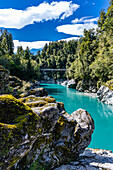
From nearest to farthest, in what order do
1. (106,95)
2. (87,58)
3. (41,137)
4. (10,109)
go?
(10,109) < (41,137) < (106,95) < (87,58)

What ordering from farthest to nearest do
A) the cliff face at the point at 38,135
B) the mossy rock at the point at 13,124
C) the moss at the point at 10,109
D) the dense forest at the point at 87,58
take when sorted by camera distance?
the dense forest at the point at 87,58
the moss at the point at 10,109
the cliff face at the point at 38,135
the mossy rock at the point at 13,124

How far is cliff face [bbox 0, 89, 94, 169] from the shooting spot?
99.7 inches

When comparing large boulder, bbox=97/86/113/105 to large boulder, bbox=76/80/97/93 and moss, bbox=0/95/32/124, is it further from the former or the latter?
moss, bbox=0/95/32/124

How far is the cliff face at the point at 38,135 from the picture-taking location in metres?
2.53

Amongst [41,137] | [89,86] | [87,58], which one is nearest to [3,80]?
[41,137]

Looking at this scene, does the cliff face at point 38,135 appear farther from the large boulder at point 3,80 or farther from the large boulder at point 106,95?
the large boulder at point 106,95

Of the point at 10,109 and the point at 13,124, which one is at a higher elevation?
the point at 10,109

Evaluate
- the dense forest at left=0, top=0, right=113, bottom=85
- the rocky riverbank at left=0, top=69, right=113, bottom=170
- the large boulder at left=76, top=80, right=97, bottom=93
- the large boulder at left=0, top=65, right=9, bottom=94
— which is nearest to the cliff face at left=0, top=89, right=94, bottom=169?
the rocky riverbank at left=0, top=69, right=113, bottom=170

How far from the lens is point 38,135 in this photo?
3258 millimetres

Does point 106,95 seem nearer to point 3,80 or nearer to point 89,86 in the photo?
point 89,86

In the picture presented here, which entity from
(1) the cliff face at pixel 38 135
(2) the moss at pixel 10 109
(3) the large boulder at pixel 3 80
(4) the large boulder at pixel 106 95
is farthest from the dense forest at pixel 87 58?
(2) the moss at pixel 10 109

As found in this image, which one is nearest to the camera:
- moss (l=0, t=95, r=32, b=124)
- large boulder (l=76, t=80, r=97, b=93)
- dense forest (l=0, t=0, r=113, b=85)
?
moss (l=0, t=95, r=32, b=124)

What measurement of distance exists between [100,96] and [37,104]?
1697cm

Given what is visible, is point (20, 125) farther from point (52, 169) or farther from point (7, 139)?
point (52, 169)
